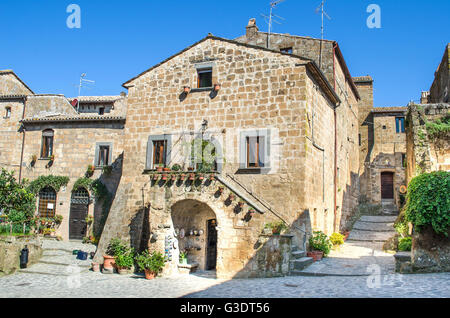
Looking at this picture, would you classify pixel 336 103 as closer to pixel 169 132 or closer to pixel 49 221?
pixel 169 132

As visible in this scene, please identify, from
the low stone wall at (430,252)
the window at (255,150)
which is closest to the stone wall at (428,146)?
the low stone wall at (430,252)

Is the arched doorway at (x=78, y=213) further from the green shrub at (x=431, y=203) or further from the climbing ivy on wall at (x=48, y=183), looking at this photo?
the green shrub at (x=431, y=203)

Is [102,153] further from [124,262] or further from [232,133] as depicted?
[232,133]

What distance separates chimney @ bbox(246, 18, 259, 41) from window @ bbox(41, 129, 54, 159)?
→ 43.4 feet

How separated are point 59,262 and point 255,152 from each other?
32.8 ft

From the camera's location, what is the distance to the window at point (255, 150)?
15.2 metres

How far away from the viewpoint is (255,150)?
15352 mm

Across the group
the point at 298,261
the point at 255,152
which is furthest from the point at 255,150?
the point at 298,261

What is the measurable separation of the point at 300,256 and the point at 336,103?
9495 mm

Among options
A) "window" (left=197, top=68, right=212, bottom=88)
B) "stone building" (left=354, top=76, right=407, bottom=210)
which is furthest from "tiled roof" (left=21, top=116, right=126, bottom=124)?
"stone building" (left=354, top=76, right=407, bottom=210)

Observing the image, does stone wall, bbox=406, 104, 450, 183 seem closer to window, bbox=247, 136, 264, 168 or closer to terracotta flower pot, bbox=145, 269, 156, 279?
window, bbox=247, 136, 264, 168
